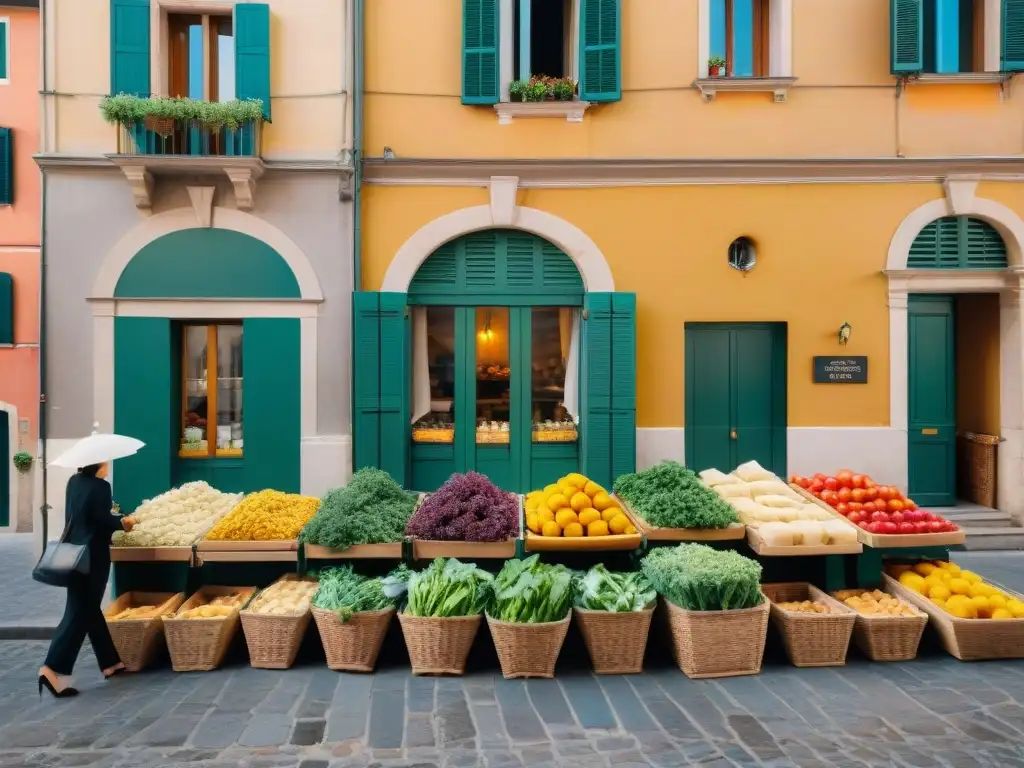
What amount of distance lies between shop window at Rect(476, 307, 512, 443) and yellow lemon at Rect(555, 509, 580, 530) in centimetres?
368

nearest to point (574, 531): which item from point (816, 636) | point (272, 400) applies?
point (816, 636)

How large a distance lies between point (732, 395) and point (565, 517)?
4.56 meters

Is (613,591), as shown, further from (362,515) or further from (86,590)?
(86,590)

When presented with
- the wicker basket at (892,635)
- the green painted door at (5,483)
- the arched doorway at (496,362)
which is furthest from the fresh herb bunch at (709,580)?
A: the green painted door at (5,483)

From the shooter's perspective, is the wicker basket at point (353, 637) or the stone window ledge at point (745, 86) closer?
the wicker basket at point (353, 637)

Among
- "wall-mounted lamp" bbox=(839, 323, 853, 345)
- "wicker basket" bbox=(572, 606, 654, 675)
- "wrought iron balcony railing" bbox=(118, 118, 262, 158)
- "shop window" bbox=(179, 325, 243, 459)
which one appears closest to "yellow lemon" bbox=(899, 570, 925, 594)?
"wicker basket" bbox=(572, 606, 654, 675)

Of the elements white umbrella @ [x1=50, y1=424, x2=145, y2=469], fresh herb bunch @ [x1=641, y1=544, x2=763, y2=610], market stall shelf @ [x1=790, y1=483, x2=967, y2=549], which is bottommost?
fresh herb bunch @ [x1=641, y1=544, x2=763, y2=610]

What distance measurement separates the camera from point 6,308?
10.1 metres

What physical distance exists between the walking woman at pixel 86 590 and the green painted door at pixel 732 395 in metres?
6.83

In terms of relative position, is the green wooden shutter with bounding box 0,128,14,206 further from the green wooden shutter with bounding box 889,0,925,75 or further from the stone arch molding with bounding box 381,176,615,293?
the green wooden shutter with bounding box 889,0,925,75

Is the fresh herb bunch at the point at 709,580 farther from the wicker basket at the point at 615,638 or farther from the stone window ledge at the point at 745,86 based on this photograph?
the stone window ledge at the point at 745,86

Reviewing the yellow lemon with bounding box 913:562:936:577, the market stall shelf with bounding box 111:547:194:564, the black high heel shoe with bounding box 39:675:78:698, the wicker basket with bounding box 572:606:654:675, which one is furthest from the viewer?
the yellow lemon with bounding box 913:562:936:577

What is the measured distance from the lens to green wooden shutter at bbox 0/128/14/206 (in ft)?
33.1

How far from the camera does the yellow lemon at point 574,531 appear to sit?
19.3 ft
